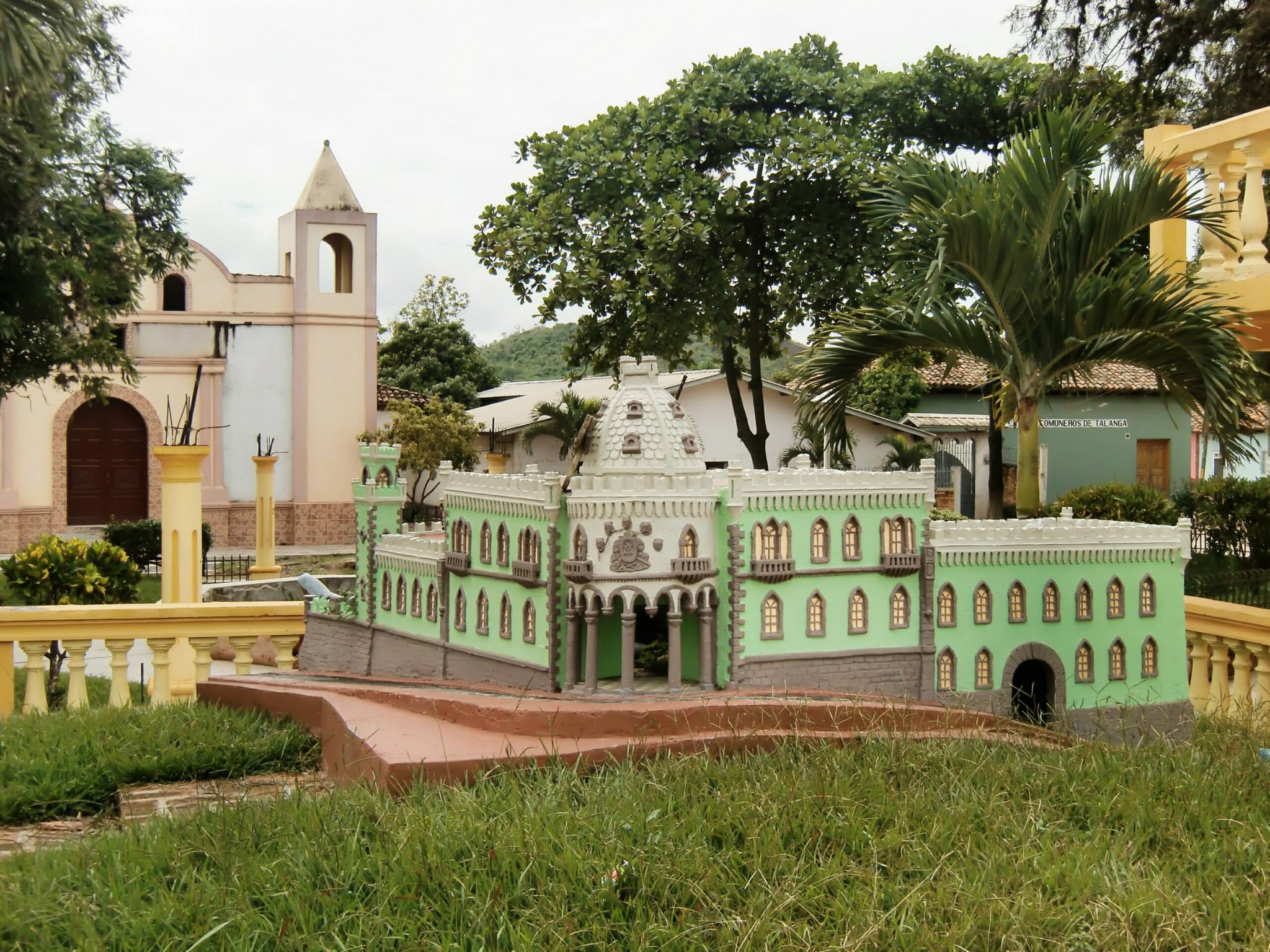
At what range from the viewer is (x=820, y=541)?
1027 cm

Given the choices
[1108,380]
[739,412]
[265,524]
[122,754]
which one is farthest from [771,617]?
[1108,380]

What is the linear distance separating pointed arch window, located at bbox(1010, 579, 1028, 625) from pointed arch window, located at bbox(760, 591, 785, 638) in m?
2.21

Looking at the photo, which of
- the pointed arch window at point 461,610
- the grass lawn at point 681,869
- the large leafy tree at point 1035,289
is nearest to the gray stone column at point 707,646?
the large leafy tree at point 1035,289

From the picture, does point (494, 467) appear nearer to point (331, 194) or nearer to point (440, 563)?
point (440, 563)

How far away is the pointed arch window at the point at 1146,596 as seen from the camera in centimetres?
1073

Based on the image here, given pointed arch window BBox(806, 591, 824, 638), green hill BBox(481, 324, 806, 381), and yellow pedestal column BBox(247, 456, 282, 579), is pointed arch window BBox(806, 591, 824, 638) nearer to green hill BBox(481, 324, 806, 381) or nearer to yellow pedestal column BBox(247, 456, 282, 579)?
yellow pedestal column BBox(247, 456, 282, 579)

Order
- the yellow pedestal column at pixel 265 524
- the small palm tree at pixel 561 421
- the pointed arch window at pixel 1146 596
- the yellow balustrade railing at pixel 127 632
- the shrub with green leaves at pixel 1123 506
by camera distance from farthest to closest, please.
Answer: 1. the small palm tree at pixel 561 421
2. the yellow pedestal column at pixel 265 524
3. the shrub with green leaves at pixel 1123 506
4. the pointed arch window at pixel 1146 596
5. the yellow balustrade railing at pixel 127 632

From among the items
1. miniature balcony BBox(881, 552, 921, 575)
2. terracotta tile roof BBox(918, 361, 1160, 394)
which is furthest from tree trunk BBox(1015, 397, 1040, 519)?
terracotta tile roof BBox(918, 361, 1160, 394)

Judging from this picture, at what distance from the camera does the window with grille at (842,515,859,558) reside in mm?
10352

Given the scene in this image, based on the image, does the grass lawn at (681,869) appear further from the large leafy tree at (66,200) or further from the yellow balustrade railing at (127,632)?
the large leafy tree at (66,200)

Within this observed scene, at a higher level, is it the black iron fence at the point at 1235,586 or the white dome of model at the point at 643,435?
the white dome of model at the point at 643,435

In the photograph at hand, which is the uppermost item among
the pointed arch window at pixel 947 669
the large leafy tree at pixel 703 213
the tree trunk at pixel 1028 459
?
the large leafy tree at pixel 703 213

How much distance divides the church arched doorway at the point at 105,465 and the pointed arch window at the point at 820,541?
74.1 ft

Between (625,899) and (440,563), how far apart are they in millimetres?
9092
